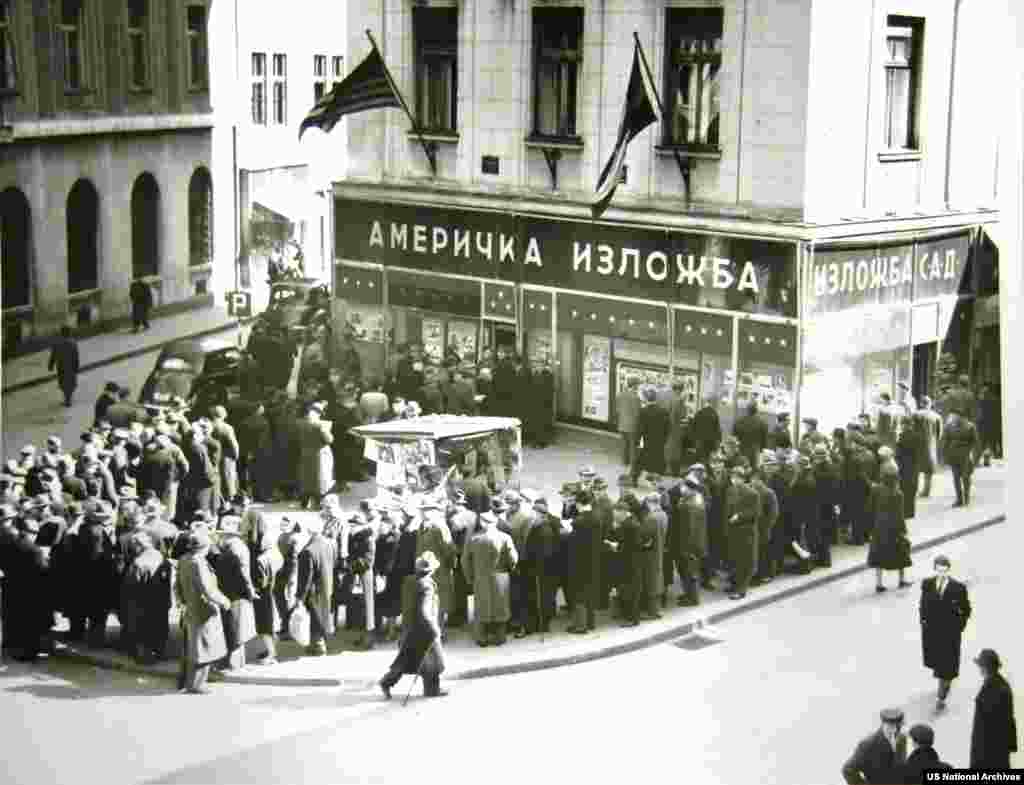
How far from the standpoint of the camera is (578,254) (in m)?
8.41

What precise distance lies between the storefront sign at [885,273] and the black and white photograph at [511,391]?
2 centimetres

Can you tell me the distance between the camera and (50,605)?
328 inches

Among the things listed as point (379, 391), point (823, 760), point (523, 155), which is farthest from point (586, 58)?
point (823, 760)

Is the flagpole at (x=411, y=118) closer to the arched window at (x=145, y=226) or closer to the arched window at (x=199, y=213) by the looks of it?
the arched window at (x=199, y=213)

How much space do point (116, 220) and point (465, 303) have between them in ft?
6.41

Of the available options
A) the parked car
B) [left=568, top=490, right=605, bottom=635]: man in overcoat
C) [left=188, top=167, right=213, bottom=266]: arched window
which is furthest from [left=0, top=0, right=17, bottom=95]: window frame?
[left=568, top=490, right=605, bottom=635]: man in overcoat

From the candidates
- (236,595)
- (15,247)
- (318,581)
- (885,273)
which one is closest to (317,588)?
(318,581)

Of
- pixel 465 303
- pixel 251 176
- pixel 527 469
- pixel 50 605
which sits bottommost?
pixel 50 605

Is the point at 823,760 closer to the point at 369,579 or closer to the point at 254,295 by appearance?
the point at 369,579

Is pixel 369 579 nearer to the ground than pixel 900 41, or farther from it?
nearer to the ground

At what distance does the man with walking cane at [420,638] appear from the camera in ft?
26.1

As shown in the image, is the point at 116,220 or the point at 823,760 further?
the point at 116,220

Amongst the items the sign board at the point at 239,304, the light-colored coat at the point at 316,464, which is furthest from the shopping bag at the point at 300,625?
the sign board at the point at 239,304

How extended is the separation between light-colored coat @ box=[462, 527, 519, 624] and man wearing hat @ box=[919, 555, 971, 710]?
211 cm
